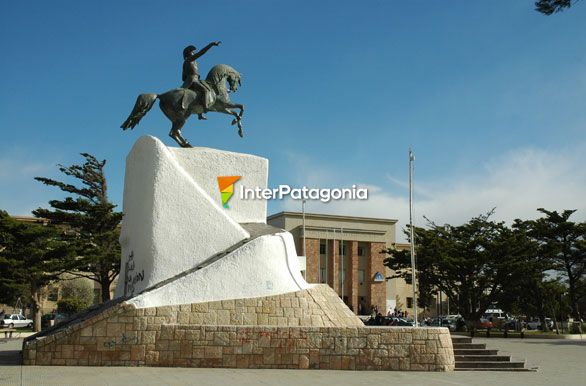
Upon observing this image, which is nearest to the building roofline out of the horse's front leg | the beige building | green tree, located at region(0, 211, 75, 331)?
the beige building

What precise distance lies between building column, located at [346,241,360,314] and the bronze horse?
3658 cm

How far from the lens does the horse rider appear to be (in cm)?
1673

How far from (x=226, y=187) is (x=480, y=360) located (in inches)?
296

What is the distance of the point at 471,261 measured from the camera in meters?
33.9

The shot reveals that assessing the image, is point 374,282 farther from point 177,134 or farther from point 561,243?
point 177,134

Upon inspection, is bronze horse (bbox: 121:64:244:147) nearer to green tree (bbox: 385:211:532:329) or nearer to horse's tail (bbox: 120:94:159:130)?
horse's tail (bbox: 120:94:159:130)

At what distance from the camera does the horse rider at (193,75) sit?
16.7 metres

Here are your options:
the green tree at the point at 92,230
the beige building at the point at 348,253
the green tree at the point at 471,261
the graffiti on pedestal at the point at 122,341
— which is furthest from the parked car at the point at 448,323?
the graffiti on pedestal at the point at 122,341

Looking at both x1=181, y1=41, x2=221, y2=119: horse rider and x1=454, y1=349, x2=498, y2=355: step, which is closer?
x1=454, y1=349, x2=498, y2=355: step

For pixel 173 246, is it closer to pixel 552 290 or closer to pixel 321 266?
pixel 552 290

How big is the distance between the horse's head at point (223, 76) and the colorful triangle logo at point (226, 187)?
2688 mm

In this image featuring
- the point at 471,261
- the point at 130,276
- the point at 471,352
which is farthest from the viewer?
the point at 471,261

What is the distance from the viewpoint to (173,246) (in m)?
14.8

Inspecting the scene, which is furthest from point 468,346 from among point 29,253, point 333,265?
point 333,265
